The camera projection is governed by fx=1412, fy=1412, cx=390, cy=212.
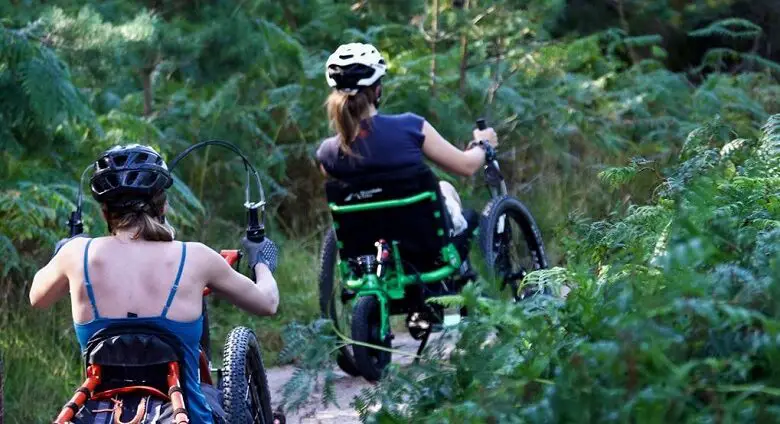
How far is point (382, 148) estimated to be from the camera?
24.0ft

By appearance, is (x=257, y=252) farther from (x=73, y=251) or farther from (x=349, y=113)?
(x=349, y=113)

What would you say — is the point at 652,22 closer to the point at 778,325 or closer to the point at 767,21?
the point at 767,21

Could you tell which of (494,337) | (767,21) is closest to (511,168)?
(767,21)

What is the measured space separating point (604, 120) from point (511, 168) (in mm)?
1360

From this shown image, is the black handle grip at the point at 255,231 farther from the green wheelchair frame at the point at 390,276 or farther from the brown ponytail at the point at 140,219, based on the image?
→ the green wheelchair frame at the point at 390,276

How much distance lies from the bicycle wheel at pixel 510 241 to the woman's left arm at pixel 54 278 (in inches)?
131

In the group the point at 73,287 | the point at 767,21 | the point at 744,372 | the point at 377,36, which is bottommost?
the point at 767,21

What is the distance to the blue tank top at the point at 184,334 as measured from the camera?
176 inches

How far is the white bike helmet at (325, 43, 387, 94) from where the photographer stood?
739 cm

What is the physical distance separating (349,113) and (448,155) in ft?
1.92

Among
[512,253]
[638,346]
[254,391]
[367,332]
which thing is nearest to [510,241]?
[512,253]

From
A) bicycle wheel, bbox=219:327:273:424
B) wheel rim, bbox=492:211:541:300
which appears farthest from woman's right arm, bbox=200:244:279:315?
wheel rim, bbox=492:211:541:300

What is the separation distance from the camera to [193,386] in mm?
4559

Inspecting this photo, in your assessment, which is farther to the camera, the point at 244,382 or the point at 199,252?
the point at 244,382
